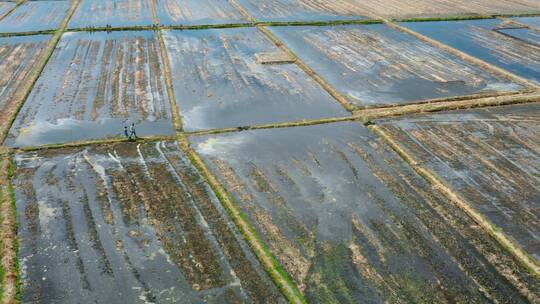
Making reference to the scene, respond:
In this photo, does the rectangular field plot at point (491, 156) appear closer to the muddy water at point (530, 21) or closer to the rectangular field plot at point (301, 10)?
the rectangular field plot at point (301, 10)

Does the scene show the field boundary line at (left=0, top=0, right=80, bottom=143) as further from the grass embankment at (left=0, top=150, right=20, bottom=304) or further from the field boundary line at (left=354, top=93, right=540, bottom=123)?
the field boundary line at (left=354, top=93, right=540, bottom=123)

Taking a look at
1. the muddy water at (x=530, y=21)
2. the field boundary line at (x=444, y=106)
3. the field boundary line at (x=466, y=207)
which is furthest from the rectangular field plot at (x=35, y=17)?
the muddy water at (x=530, y=21)

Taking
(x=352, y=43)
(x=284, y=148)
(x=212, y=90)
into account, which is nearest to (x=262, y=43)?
(x=352, y=43)

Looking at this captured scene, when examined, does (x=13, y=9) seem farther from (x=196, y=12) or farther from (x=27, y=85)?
(x=27, y=85)

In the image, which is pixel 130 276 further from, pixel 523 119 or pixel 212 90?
pixel 523 119

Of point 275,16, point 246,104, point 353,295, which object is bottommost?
point 353,295
